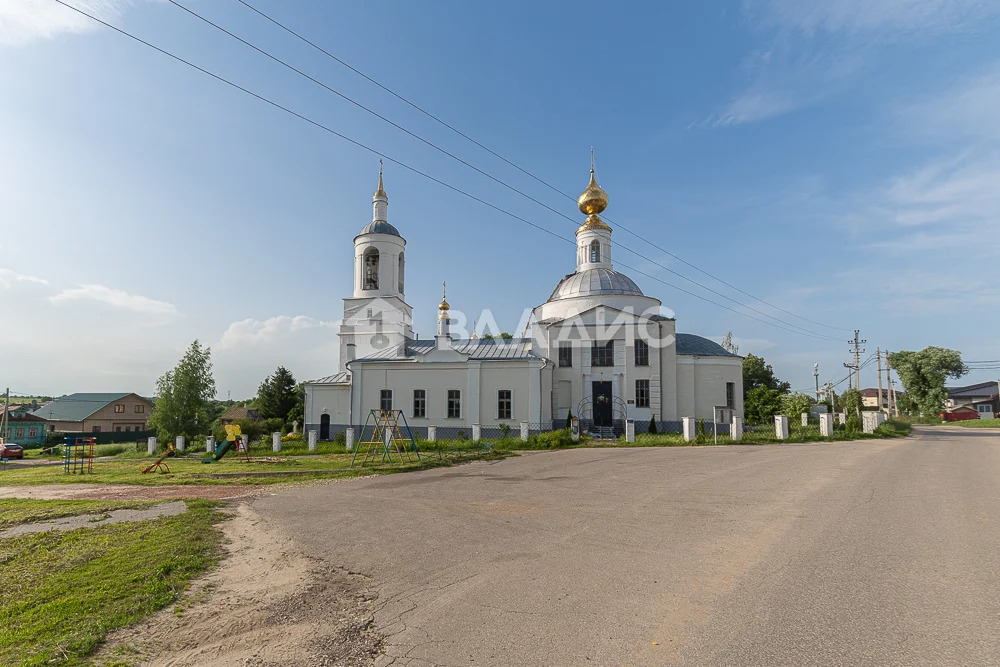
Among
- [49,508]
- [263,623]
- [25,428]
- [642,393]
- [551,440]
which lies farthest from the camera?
[25,428]

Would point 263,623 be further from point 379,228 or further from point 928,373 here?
point 928,373

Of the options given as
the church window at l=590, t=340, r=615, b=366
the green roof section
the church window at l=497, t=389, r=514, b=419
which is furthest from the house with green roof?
the church window at l=590, t=340, r=615, b=366

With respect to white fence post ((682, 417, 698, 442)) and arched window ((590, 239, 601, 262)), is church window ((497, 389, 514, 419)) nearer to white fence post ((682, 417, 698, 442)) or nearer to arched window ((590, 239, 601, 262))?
white fence post ((682, 417, 698, 442))

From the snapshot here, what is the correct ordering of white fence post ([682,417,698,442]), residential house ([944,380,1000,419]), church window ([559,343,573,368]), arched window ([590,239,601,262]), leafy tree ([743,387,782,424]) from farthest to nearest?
residential house ([944,380,1000,419])
leafy tree ([743,387,782,424])
arched window ([590,239,601,262])
church window ([559,343,573,368])
white fence post ([682,417,698,442])

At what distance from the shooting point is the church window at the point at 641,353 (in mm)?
29984

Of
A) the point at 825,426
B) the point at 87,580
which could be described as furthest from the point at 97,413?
the point at 825,426

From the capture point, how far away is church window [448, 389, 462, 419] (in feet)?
94.7

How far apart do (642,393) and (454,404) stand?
32.7 feet

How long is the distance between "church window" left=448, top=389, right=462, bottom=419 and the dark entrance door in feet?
24.0

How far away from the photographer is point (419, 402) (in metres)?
29.3

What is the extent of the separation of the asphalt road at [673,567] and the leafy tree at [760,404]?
91.0 feet

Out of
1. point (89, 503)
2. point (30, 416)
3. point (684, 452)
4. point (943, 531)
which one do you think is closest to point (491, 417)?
point (684, 452)

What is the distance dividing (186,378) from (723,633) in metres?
38.1

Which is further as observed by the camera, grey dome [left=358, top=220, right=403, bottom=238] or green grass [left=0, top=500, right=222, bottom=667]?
grey dome [left=358, top=220, right=403, bottom=238]
